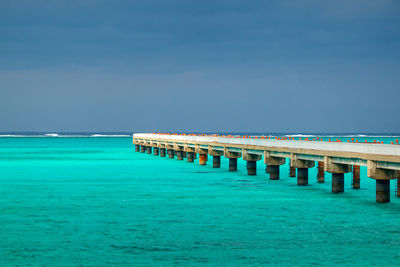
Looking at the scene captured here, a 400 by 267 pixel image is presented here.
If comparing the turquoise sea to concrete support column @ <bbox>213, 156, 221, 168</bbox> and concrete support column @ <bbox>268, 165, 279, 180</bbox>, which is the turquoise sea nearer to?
concrete support column @ <bbox>268, 165, 279, 180</bbox>

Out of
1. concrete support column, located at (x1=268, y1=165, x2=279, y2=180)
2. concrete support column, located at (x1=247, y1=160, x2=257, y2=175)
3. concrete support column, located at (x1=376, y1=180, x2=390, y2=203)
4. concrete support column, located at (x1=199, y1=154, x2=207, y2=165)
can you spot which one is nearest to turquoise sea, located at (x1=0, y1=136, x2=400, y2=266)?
concrete support column, located at (x1=376, y1=180, x2=390, y2=203)

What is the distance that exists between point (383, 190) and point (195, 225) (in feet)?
37.9

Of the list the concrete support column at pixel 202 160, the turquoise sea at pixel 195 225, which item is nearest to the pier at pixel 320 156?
the turquoise sea at pixel 195 225

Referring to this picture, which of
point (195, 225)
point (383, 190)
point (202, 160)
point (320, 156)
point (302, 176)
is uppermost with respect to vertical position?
point (320, 156)

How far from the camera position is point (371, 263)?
71.2ft

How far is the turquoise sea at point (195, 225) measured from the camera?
22250mm

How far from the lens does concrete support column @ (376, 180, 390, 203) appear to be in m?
34.0

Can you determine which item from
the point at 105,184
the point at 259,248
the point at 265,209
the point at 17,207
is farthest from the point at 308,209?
the point at 105,184

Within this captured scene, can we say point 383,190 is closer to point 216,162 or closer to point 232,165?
point 232,165

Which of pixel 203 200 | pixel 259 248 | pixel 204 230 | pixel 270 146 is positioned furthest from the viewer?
pixel 270 146

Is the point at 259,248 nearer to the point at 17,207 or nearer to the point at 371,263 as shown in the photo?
the point at 371,263

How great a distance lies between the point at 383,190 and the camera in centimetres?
3431

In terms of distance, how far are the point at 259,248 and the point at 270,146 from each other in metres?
25.2

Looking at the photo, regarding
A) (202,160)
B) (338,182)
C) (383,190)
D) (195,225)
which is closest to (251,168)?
(202,160)
